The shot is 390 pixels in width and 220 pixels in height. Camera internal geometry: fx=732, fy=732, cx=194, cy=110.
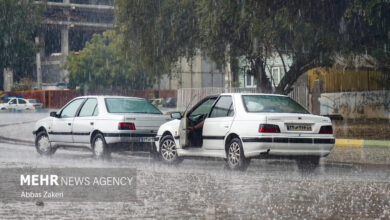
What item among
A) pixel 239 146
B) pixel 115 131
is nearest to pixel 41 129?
pixel 115 131

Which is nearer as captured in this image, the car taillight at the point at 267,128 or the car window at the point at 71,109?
the car taillight at the point at 267,128

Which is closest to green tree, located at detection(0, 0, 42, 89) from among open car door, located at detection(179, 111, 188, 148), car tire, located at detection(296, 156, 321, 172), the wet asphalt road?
the wet asphalt road

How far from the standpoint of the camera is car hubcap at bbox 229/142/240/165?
13492 mm

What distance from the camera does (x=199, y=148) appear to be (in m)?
14.6

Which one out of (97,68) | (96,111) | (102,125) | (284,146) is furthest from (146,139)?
(97,68)

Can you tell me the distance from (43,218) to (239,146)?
6019 mm

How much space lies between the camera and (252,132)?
13.2 metres

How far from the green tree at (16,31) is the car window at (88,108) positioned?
41002 mm

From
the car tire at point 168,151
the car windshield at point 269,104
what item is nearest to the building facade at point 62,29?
the car tire at point 168,151

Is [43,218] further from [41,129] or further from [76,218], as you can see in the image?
[41,129]

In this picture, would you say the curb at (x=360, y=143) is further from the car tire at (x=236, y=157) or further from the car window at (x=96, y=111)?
the car window at (x=96, y=111)

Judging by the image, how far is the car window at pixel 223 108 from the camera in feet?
46.3

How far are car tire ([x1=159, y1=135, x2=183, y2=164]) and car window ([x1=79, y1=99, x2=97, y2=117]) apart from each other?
2.21 m

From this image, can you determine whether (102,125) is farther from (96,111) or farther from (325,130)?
(325,130)
